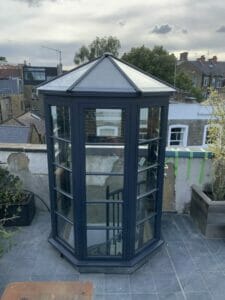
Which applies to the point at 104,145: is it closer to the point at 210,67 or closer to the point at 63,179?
the point at 63,179

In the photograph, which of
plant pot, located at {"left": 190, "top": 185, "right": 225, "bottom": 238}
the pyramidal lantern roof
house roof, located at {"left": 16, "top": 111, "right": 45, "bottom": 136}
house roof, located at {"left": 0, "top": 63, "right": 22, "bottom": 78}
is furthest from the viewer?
house roof, located at {"left": 0, "top": 63, "right": 22, "bottom": 78}

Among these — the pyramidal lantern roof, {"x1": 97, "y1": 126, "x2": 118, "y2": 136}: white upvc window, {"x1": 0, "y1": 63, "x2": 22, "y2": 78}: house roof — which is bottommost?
{"x1": 97, "y1": 126, "x2": 118, "y2": 136}: white upvc window

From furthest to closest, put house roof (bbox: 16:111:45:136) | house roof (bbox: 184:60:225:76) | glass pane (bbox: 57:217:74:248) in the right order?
house roof (bbox: 184:60:225:76) < house roof (bbox: 16:111:45:136) < glass pane (bbox: 57:217:74:248)

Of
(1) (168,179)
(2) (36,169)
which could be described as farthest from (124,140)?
(2) (36,169)

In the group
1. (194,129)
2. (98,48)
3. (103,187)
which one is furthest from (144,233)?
(98,48)

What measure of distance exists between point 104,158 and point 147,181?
20.8 inches

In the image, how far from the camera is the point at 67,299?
5.76 ft

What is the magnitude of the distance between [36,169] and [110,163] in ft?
4.92

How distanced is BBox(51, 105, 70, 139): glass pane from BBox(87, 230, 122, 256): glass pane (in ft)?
3.48

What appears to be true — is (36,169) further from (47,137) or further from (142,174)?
(142,174)

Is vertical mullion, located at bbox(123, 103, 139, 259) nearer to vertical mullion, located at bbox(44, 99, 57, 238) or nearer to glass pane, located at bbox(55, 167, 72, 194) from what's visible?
glass pane, located at bbox(55, 167, 72, 194)

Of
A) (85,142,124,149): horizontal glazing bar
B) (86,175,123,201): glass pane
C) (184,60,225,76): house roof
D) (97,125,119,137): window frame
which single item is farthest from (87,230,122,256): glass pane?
(184,60,225,76): house roof

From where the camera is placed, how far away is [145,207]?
8.59 feet

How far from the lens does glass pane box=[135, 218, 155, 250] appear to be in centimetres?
260
